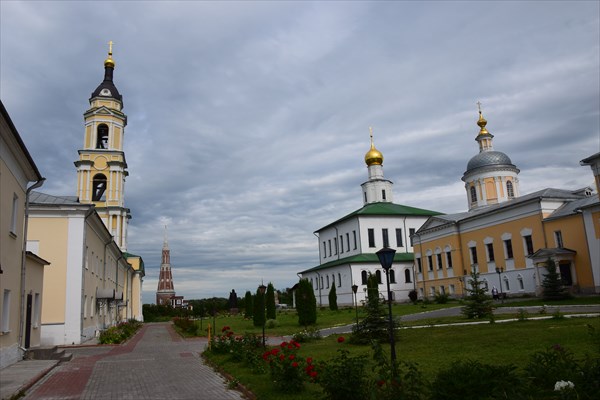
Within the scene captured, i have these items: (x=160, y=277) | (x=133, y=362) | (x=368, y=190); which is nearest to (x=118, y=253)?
(x=133, y=362)

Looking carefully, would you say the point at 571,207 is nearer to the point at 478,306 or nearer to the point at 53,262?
the point at 478,306

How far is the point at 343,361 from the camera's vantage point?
7918 mm

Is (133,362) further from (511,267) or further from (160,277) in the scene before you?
(160,277)

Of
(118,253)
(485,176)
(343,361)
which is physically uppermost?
(485,176)

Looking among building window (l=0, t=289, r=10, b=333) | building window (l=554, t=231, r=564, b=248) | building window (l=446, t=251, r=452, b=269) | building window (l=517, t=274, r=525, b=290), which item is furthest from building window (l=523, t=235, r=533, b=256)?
building window (l=0, t=289, r=10, b=333)

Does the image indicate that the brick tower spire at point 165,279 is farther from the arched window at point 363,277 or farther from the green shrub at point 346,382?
the green shrub at point 346,382

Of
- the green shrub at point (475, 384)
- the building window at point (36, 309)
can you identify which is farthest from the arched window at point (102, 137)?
the green shrub at point (475, 384)

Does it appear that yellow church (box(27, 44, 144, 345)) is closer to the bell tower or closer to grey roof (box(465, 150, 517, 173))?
the bell tower

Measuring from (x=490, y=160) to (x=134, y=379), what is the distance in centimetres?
4644

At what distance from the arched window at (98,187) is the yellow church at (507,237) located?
31.2m

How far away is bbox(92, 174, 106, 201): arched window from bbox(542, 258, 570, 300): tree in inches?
1415

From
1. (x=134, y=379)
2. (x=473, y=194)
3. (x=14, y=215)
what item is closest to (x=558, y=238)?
(x=473, y=194)

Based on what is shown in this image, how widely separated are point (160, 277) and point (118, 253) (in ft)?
175

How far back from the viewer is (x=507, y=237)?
38938mm
